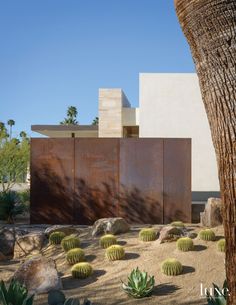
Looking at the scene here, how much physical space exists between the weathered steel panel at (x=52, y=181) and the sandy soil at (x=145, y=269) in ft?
9.80

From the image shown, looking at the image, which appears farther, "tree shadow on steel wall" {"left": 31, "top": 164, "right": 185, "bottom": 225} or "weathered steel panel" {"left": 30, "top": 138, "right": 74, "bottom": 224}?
"weathered steel panel" {"left": 30, "top": 138, "right": 74, "bottom": 224}

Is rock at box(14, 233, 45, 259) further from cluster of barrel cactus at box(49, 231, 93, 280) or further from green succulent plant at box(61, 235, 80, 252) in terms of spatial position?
green succulent plant at box(61, 235, 80, 252)

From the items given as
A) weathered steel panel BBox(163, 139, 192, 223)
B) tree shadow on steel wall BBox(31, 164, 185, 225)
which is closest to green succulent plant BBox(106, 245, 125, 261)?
tree shadow on steel wall BBox(31, 164, 185, 225)

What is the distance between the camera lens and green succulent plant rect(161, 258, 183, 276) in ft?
26.3

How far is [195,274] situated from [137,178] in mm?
5644

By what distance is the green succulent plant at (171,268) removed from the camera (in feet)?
26.3

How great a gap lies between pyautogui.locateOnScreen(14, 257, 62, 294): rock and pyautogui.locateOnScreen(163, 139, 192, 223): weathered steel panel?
614cm

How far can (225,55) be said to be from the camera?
308cm

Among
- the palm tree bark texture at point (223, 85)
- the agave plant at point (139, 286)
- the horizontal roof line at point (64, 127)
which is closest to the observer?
the palm tree bark texture at point (223, 85)

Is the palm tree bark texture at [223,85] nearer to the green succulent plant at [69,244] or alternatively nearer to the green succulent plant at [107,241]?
the green succulent plant at [107,241]

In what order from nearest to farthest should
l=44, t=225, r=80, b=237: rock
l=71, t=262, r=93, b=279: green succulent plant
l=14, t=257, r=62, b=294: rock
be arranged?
l=14, t=257, r=62, b=294: rock → l=71, t=262, r=93, b=279: green succulent plant → l=44, t=225, r=80, b=237: rock

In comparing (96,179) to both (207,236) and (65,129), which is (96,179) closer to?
(207,236)

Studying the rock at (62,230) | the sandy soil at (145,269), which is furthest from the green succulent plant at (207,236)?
the rock at (62,230)

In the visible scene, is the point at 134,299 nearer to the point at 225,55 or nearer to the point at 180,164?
the point at 225,55
